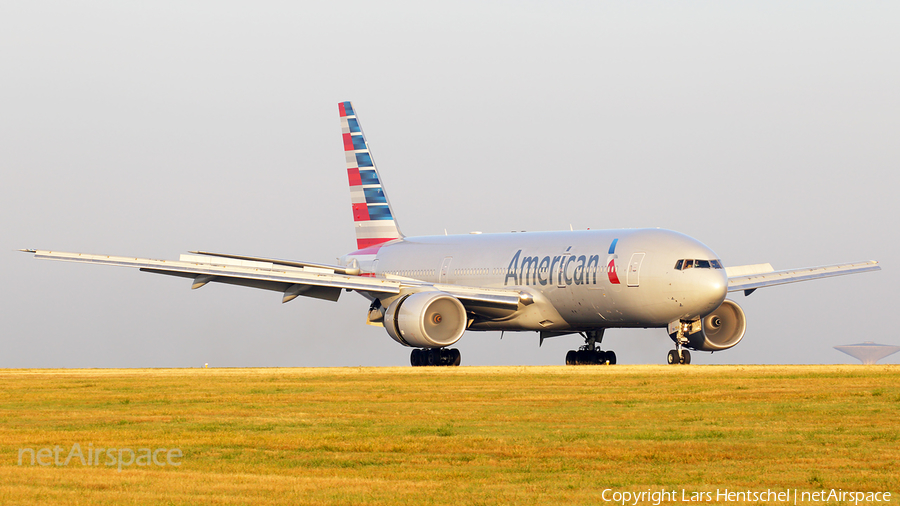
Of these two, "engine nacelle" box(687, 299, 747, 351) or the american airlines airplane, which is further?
"engine nacelle" box(687, 299, 747, 351)

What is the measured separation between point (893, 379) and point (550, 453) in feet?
46.5

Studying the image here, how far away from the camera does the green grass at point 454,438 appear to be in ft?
35.2

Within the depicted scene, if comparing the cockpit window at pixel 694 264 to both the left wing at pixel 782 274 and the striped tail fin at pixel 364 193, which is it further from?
the striped tail fin at pixel 364 193

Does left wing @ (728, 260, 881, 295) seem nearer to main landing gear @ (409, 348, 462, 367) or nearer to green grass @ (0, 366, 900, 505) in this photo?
main landing gear @ (409, 348, 462, 367)

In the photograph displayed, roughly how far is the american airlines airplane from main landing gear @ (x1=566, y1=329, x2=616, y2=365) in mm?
33

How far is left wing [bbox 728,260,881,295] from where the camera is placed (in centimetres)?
3550

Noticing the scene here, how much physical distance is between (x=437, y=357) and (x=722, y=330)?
28.9ft

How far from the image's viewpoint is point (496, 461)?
12469mm

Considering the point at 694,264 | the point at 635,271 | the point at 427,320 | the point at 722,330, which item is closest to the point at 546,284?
the point at 635,271

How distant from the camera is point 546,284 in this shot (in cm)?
3572

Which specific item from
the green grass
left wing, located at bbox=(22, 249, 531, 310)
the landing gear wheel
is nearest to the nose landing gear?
the landing gear wheel

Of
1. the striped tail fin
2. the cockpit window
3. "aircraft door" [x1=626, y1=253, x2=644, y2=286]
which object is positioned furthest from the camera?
the striped tail fin

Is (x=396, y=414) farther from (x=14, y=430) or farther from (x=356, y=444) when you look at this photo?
(x=14, y=430)

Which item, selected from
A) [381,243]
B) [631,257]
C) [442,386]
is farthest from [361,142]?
[442,386]
